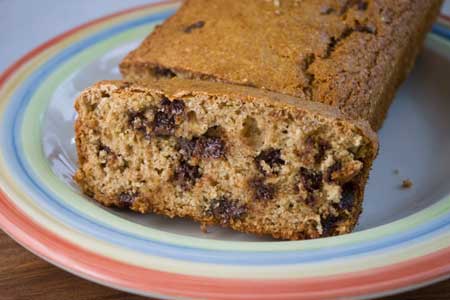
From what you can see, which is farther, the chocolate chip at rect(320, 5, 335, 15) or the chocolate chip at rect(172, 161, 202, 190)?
the chocolate chip at rect(320, 5, 335, 15)

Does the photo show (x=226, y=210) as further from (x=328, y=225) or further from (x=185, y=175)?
(x=328, y=225)

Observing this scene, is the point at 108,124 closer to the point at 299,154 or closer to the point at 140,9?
the point at 299,154

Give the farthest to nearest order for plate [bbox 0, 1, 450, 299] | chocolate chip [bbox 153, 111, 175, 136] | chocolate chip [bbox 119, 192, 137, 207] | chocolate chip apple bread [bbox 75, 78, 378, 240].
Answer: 1. chocolate chip [bbox 119, 192, 137, 207]
2. chocolate chip [bbox 153, 111, 175, 136]
3. chocolate chip apple bread [bbox 75, 78, 378, 240]
4. plate [bbox 0, 1, 450, 299]

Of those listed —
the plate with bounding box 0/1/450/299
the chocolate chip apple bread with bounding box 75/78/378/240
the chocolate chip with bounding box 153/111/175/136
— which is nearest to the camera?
the plate with bounding box 0/1/450/299

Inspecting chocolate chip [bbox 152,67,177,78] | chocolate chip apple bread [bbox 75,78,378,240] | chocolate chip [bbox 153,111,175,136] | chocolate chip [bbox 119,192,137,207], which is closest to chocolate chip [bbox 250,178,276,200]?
chocolate chip apple bread [bbox 75,78,378,240]

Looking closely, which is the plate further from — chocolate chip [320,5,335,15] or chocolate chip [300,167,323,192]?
chocolate chip [320,5,335,15]

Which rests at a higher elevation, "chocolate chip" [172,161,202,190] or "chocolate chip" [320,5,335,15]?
"chocolate chip" [320,5,335,15]

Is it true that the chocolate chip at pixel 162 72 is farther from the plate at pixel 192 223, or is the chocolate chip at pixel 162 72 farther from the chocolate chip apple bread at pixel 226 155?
the plate at pixel 192 223

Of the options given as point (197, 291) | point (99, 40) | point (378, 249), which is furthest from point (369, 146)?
point (99, 40)
